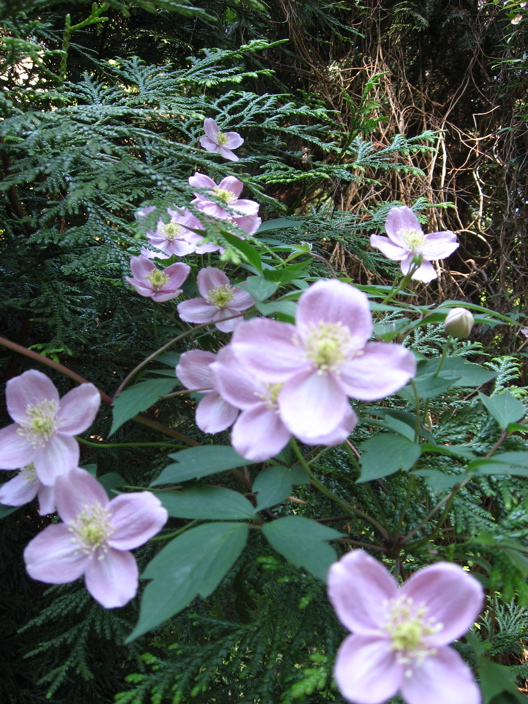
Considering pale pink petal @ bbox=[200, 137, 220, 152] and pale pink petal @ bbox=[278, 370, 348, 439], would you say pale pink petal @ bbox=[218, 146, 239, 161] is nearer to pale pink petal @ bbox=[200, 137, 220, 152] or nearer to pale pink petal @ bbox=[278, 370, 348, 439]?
pale pink petal @ bbox=[200, 137, 220, 152]

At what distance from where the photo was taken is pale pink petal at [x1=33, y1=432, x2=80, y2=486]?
490 millimetres

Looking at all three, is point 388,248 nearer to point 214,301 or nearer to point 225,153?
point 214,301

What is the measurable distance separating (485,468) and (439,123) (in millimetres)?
1927

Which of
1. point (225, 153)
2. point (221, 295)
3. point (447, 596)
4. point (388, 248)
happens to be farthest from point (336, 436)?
A: point (225, 153)

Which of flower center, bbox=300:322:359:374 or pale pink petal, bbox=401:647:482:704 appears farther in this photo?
flower center, bbox=300:322:359:374

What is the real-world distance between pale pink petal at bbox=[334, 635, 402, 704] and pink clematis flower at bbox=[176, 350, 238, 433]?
0.26 m

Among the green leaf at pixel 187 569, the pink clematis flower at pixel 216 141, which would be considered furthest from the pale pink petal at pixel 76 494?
the pink clematis flower at pixel 216 141

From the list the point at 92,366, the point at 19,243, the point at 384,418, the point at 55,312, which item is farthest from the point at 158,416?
the point at 384,418

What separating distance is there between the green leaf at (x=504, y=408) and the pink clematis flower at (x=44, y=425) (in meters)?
0.46

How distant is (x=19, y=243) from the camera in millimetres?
934

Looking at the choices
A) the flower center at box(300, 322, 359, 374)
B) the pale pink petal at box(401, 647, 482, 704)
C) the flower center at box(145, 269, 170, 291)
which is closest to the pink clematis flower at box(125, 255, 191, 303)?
the flower center at box(145, 269, 170, 291)

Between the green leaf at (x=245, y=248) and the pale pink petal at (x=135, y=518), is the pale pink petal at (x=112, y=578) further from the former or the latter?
the green leaf at (x=245, y=248)

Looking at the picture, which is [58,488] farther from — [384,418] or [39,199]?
[39,199]

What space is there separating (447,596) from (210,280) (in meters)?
0.49
